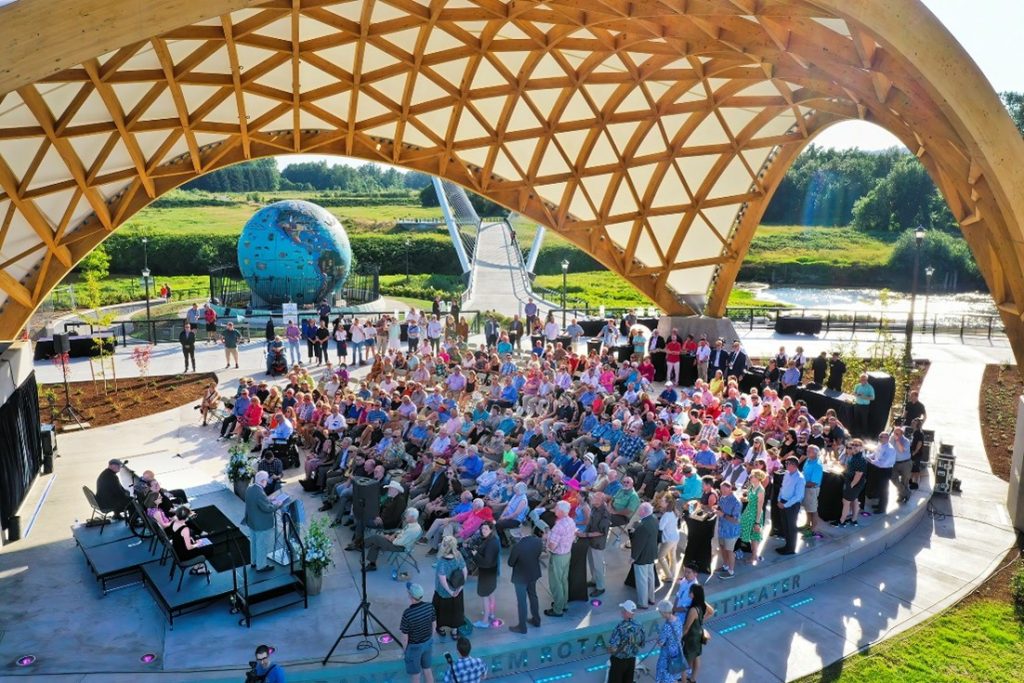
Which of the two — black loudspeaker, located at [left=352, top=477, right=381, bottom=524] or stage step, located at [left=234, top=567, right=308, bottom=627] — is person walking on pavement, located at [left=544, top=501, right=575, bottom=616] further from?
stage step, located at [left=234, top=567, right=308, bottom=627]

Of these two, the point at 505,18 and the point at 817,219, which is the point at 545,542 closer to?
the point at 505,18

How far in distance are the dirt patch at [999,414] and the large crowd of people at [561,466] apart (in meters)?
3.45

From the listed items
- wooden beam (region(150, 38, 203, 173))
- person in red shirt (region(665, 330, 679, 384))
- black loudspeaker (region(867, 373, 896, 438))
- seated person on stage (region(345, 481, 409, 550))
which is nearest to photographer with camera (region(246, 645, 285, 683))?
seated person on stage (region(345, 481, 409, 550))

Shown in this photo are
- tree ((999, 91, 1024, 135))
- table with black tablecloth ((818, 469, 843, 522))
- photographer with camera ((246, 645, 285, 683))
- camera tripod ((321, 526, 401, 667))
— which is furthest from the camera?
tree ((999, 91, 1024, 135))

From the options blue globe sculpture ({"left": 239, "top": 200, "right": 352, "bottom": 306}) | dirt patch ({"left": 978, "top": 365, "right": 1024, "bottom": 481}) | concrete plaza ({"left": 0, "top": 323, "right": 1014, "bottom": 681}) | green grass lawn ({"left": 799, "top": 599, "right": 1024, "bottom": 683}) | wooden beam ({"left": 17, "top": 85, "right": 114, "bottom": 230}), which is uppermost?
wooden beam ({"left": 17, "top": 85, "right": 114, "bottom": 230})

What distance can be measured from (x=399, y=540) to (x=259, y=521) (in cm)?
195

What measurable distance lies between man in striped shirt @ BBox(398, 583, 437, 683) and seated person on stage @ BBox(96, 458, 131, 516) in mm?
6243

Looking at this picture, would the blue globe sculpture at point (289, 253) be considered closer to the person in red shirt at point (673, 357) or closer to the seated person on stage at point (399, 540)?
the person in red shirt at point (673, 357)

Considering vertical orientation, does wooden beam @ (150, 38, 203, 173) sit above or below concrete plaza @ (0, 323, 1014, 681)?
above

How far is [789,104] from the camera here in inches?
775

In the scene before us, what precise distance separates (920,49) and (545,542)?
8436mm

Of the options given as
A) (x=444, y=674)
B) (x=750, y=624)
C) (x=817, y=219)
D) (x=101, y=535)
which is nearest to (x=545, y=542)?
(x=444, y=674)

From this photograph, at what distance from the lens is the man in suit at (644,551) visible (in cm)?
986

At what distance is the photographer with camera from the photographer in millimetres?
7352
